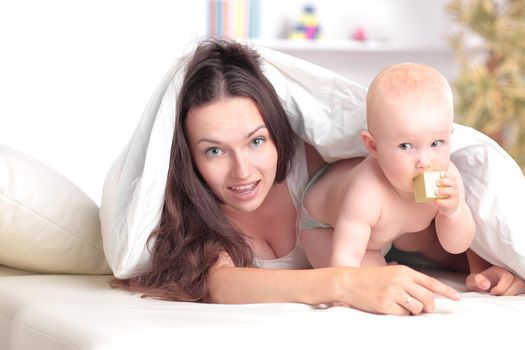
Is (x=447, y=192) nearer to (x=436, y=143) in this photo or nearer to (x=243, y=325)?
(x=436, y=143)

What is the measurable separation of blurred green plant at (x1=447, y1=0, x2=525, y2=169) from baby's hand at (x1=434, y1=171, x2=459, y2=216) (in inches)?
113

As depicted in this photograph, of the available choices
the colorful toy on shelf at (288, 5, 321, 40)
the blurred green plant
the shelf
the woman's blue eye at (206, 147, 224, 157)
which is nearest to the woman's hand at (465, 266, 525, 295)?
the woman's blue eye at (206, 147, 224, 157)

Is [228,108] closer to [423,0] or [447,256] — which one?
[447,256]

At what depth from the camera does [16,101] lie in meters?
3.36

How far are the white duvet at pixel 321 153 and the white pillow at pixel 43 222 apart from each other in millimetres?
135

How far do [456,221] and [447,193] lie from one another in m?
0.14

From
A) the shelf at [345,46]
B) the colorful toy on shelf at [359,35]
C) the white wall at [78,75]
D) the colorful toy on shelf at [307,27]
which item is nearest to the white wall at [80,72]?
the white wall at [78,75]

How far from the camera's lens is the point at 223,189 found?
195 centimetres

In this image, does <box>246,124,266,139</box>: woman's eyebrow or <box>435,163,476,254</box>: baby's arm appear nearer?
<box>435,163,476,254</box>: baby's arm

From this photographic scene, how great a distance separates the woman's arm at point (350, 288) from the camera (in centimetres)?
160

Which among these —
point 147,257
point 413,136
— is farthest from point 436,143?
point 147,257

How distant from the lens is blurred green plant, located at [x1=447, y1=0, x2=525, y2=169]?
4535 mm

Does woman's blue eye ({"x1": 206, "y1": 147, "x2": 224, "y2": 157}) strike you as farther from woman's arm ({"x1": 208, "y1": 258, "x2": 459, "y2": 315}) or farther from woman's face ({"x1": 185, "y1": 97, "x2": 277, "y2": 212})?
woman's arm ({"x1": 208, "y1": 258, "x2": 459, "y2": 315})

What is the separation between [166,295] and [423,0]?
393 cm
